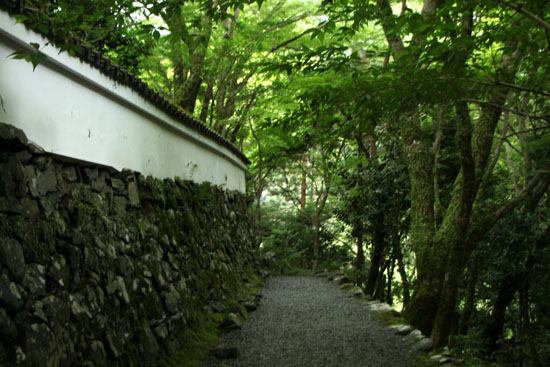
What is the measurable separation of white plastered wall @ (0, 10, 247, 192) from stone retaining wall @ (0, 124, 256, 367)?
220 millimetres

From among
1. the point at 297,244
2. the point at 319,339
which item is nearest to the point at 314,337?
the point at 319,339

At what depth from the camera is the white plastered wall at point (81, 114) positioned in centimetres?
376

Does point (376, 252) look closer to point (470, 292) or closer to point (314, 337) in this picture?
point (470, 292)

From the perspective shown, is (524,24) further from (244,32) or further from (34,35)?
(244,32)

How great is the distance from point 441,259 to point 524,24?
4162mm

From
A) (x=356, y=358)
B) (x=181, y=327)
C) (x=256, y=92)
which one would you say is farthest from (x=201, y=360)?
(x=256, y=92)

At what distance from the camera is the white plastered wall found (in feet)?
12.3

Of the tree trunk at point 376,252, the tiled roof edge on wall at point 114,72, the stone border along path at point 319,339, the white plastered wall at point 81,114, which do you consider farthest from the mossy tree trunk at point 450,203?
the tree trunk at point 376,252

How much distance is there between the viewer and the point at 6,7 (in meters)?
3.54

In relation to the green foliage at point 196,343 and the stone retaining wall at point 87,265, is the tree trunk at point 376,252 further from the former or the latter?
the stone retaining wall at point 87,265

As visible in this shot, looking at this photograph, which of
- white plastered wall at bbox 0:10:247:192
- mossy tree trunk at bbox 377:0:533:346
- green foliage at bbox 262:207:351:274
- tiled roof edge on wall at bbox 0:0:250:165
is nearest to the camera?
tiled roof edge on wall at bbox 0:0:250:165

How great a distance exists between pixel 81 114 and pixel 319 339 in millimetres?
4766

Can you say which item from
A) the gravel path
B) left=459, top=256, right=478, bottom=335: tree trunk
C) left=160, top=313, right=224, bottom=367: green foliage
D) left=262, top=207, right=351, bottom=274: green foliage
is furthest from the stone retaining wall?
left=262, top=207, right=351, bottom=274: green foliage

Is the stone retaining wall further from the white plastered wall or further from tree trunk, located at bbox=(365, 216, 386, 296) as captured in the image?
tree trunk, located at bbox=(365, 216, 386, 296)
